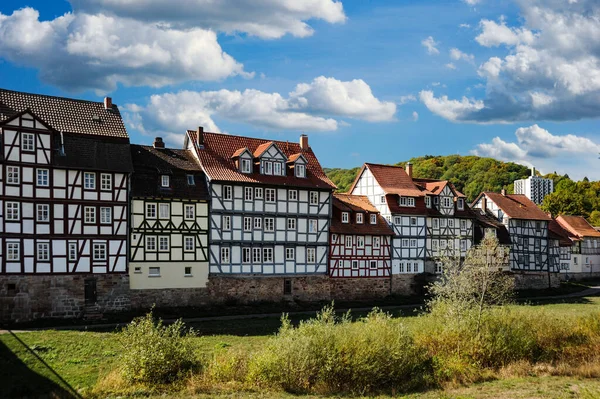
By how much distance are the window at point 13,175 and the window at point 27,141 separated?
127cm

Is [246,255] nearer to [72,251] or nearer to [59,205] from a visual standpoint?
[72,251]

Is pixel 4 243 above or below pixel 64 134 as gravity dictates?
below

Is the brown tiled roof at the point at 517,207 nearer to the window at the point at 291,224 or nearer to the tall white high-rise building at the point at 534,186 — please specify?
the window at the point at 291,224

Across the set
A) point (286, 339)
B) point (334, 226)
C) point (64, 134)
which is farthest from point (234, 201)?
point (286, 339)

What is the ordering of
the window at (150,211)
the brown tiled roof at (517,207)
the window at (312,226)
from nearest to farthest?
the window at (150,211) → the window at (312,226) → the brown tiled roof at (517,207)

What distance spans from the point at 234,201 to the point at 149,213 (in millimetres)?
6121

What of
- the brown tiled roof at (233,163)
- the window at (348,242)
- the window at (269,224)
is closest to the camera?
the brown tiled roof at (233,163)

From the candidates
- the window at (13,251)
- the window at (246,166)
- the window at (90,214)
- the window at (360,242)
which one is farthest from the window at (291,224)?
the window at (13,251)

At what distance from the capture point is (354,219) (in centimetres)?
4903

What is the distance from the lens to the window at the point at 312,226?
45.9 meters

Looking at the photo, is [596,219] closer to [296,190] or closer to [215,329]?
[296,190]

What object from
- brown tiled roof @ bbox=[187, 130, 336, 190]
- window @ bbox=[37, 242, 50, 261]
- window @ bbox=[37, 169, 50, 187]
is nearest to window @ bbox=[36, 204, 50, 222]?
window @ bbox=[37, 169, 50, 187]

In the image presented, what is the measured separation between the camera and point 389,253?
50.3 metres

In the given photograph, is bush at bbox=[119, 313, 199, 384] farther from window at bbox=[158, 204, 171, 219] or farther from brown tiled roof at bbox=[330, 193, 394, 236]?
brown tiled roof at bbox=[330, 193, 394, 236]
